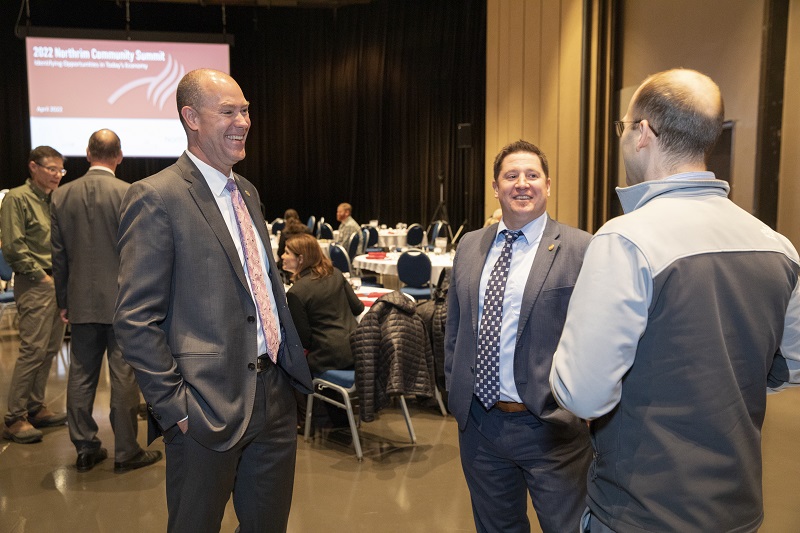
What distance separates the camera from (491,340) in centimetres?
226

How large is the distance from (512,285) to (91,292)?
8.57 feet

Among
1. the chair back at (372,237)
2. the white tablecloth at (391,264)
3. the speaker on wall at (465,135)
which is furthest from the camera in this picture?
the speaker on wall at (465,135)

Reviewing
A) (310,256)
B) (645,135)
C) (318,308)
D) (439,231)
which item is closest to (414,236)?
(439,231)

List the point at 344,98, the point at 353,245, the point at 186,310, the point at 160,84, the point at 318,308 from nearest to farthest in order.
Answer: the point at 186,310 < the point at 318,308 < the point at 353,245 < the point at 160,84 < the point at 344,98

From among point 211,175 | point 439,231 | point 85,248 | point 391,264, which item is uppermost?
point 211,175

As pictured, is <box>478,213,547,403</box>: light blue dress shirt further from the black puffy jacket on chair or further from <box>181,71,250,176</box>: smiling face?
the black puffy jacket on chair

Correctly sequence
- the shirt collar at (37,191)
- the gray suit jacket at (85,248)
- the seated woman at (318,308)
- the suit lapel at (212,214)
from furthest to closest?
1. the shirt collar at (37,191)
2. the seated woman at (318,308)
3. the gray suit jacket at (85,248)
4. the suit lapel at (212,214)

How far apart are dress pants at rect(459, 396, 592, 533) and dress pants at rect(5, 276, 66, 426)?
11.0ft

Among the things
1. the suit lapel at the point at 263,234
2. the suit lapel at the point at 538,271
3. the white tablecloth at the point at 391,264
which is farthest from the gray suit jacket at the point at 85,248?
the white tablecloth at the point at 391,264

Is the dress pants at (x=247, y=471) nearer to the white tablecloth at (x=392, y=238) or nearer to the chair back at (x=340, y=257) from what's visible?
the chair back at (x=340, y=257)

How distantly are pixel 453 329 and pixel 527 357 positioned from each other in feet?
1.15

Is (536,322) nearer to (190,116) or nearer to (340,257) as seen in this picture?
(190,116)

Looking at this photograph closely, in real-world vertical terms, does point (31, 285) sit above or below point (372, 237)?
above

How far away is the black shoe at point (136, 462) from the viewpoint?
157 inches
